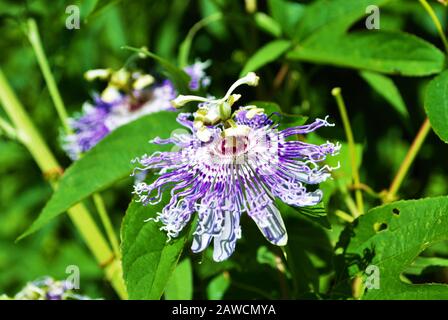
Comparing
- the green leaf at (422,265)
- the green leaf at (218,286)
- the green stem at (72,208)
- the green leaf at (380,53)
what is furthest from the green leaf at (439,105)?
the green stem at (72,208)

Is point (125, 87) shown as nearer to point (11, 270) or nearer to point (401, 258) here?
point (401, 258)

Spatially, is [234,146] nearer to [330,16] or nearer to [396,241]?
[396,241]

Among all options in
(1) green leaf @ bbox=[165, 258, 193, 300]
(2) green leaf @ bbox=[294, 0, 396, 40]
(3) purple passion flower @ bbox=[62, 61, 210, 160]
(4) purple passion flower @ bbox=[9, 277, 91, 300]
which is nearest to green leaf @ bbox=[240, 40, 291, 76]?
(2) green leaf @ bbox=[294, 0, 396, 40]

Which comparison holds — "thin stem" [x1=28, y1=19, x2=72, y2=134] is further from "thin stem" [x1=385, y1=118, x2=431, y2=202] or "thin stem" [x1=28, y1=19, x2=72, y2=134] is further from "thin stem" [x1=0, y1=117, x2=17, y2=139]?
"thin stem" [x1=385, y1=118, x2=431, y2=202]

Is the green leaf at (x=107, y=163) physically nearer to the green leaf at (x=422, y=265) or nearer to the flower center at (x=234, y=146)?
the flower center at (x=234, y=146)

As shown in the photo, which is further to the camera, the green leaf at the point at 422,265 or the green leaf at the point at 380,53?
the green leaf at the point at 380,53
